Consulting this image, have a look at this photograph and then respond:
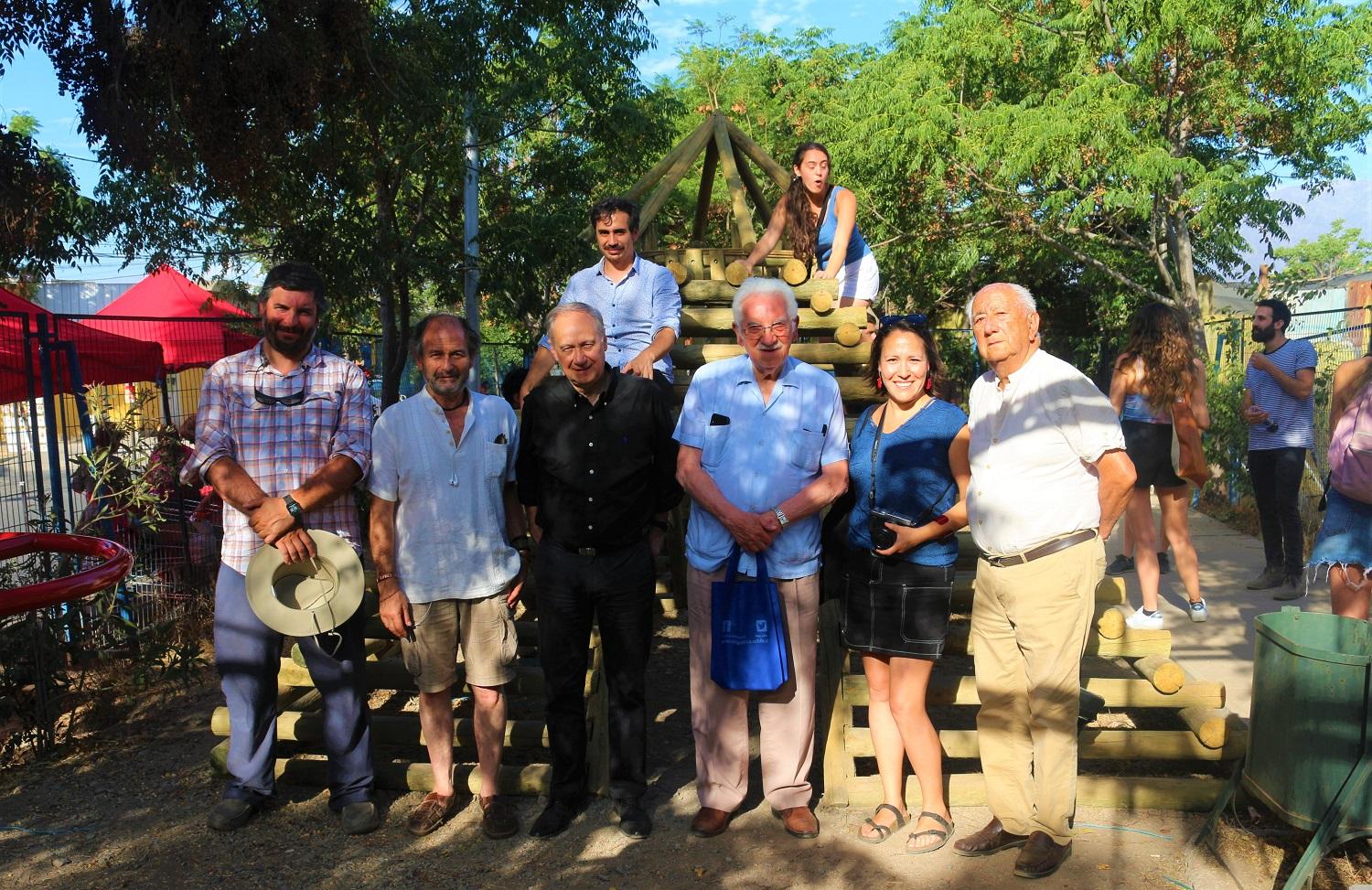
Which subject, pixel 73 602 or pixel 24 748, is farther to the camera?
pixel 73 602

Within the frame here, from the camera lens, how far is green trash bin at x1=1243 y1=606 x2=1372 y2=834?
132 inches

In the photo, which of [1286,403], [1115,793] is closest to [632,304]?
[1115,793]

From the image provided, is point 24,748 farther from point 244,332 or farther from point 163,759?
point 244,332

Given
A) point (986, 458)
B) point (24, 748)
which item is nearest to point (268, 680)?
point (24, 748)

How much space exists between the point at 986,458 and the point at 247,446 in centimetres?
266

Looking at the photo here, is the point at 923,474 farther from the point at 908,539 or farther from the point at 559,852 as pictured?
the point at 559,852

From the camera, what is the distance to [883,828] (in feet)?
13.0

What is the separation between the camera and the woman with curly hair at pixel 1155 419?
596 centimetres

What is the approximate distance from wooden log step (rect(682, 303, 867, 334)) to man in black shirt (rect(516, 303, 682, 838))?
228 cm

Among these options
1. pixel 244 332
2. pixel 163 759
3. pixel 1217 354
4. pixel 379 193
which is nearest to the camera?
pixel 163 759

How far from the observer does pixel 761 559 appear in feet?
12.7

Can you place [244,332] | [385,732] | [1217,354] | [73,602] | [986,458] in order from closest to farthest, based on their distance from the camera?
[986,458]
[385,732]
[73,602]
[244,332]
[1217,354]

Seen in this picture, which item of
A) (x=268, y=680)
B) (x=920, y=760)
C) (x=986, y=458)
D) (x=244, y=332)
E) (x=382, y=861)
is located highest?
(x=244, y=332)

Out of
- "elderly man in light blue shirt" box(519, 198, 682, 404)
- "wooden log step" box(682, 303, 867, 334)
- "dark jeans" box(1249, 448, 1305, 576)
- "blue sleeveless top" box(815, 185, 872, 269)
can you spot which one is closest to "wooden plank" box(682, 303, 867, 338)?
"wooden log step" box(682, 303, 867, 334)
